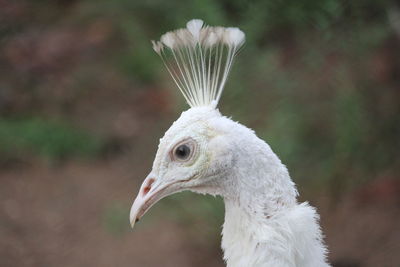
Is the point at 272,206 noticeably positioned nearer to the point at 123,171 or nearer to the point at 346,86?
the point at 346,86

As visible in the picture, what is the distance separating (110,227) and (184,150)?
7.76 ft

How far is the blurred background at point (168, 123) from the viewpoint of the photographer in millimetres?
3234

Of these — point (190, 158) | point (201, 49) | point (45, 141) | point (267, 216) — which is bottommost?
point (267, 216)

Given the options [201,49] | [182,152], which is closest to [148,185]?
[182,152]

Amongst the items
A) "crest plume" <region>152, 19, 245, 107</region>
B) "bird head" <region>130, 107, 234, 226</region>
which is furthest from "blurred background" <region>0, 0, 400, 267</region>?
Result: "bird head" <region>130, 107, 234, 226</region>

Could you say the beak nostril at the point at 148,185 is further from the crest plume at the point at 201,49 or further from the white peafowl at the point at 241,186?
the crest plume at the point at 201,49

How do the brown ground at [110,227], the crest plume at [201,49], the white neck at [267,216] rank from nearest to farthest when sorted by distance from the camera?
the white neck at [267,216] → the crest plume at [201,49] → the brown ground at [110,227]

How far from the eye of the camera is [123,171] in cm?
454

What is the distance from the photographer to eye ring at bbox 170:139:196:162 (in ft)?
5.19

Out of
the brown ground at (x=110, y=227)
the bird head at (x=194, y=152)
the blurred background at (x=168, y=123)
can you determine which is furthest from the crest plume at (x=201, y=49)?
the brown ground at (x=110, y=227)

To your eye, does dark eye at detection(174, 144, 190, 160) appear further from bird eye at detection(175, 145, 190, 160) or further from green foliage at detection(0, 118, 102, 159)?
green foliage at detection(0, 118, 102, 159)

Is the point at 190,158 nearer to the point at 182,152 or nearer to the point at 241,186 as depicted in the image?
the point at 182,152

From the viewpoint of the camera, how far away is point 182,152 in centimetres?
159

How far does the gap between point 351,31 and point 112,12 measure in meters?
2.57
